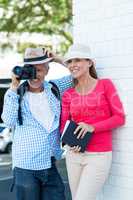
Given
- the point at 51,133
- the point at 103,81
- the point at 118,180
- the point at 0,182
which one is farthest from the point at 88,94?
the point at 0,182

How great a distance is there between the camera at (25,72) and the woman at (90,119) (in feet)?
0.90

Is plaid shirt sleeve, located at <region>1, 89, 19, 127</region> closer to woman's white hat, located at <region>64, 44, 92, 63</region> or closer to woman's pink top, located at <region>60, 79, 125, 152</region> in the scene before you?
woman's pink top, located at <region>60, 79, 125, 152</region>

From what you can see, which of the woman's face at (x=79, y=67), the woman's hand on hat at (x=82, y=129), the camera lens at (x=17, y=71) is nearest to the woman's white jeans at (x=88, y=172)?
the woman's hand on hat at (x=82, y=129)

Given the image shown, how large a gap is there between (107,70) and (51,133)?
2.13ft

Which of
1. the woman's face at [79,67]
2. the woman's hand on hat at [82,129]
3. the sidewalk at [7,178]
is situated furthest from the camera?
the sidewalk at [7,178]

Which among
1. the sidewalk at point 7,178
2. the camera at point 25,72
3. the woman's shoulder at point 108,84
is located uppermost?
the camera at point 25,72

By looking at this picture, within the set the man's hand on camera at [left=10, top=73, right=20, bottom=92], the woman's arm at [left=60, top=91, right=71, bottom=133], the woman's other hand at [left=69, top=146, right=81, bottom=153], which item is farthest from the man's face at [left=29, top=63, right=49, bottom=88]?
the woman's other hand at [left=69, top=146, right=81, bottom=153]

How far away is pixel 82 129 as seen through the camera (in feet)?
13.6

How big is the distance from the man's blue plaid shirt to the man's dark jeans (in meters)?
0.05

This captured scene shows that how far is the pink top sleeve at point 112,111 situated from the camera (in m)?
4.16

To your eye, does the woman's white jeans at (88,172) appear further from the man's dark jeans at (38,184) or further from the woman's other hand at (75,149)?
the man's dark jeans at (38,184)

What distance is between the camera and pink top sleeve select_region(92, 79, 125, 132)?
4.16 metres

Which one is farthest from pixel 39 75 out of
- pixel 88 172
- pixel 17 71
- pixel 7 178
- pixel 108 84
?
pixel 7 178

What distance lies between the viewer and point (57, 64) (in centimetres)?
494
